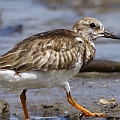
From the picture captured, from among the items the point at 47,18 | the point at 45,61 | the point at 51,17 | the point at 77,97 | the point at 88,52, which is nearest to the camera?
the point at 45,61

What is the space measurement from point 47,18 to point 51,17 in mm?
303

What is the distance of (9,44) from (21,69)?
455cm

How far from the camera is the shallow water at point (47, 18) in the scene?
9.81m

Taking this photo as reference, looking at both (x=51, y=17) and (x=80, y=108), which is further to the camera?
(x=51, y=17)

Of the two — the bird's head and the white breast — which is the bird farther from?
the bird's head

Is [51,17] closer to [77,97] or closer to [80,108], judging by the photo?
[77,97]

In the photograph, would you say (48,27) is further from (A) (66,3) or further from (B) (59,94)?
(B) (59,94)

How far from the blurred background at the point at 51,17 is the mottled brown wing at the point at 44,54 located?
318 centimetres

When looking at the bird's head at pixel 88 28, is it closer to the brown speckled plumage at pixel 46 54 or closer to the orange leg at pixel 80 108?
the brown speckled plumage at pixel 46 54

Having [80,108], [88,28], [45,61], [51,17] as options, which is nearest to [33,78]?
[45,61]

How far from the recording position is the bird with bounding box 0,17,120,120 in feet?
17.6

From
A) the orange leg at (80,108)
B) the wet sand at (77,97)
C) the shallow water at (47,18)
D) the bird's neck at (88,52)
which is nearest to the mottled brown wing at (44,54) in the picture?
the bird's neck at (88,52)

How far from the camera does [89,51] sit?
581 centimetres

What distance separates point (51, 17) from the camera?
41.7ft
